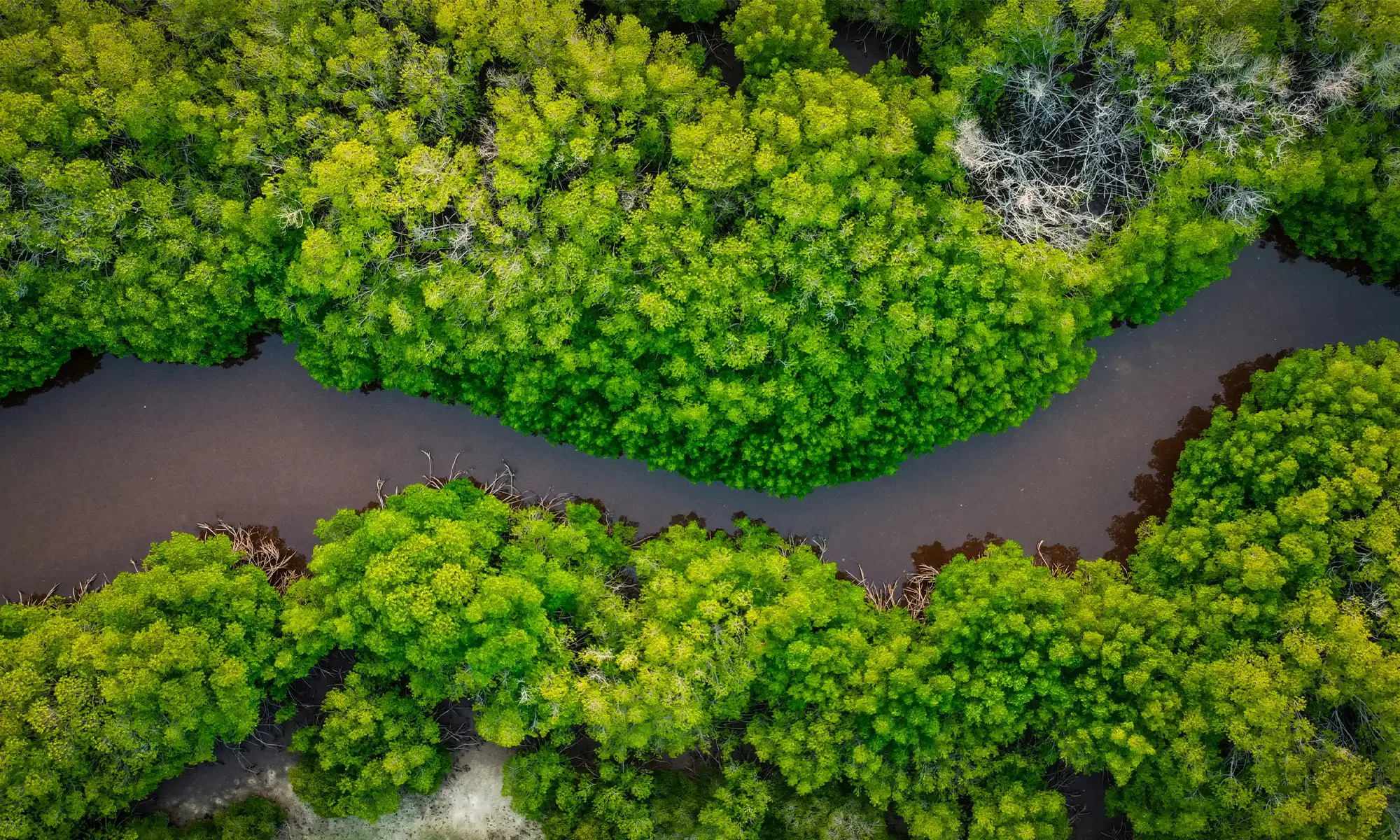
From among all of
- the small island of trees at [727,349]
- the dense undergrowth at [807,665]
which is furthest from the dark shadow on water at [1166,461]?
the small island of trees at [727,349]

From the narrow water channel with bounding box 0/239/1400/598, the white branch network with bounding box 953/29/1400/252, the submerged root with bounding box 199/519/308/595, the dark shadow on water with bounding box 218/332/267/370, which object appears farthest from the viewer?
the dark shadow on water with bounding box 218/332/267/370

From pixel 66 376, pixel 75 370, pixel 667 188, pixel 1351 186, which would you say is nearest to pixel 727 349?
pixel 667 188

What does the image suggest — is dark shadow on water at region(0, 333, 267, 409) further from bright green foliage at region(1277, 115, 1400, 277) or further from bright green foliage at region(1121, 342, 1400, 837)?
bright green foliage at region(1277, 115, 1400, 277)

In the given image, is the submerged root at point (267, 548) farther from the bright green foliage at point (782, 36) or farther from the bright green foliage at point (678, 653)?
the bright green foliage at point (782, 36)

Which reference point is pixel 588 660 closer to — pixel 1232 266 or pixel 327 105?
pixel 327 105

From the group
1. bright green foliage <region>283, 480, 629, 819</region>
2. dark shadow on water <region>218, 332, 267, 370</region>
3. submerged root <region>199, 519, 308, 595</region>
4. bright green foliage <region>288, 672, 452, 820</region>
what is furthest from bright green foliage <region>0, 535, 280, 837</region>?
dark shadow on water <region>218, 332, 267, 370</region>
